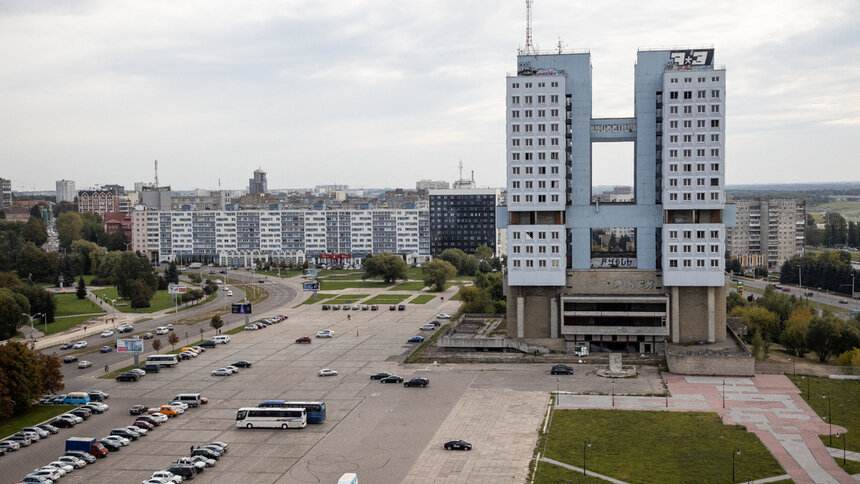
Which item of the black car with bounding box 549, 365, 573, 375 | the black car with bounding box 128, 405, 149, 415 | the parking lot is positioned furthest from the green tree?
the black car with bounding box 549, 365, 573, 375

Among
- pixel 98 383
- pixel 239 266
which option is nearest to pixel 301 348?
pixel 98 383

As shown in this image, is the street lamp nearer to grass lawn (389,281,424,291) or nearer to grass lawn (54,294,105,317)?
grass lawn (389,281,424,291)

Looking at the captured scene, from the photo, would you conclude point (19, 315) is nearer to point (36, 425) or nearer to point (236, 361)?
point (236, 361)

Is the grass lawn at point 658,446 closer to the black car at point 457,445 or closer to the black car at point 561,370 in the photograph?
the black car at point 457,445

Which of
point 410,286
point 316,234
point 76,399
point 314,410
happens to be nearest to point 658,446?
point 314,410

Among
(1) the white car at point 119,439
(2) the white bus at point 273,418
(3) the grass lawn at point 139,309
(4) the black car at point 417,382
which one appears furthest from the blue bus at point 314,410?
(3) the grass lawn at point 139,309

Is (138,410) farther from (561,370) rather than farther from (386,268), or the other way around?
(386,268)
